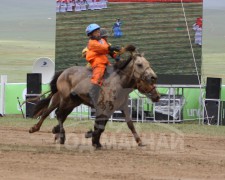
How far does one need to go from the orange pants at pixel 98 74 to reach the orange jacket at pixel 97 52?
0.08m

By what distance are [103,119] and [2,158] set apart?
2372 mm

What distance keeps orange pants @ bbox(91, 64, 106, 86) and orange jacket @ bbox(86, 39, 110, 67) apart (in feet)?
0.25

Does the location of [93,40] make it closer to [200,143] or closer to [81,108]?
[200,143]

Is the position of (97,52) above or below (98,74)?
above

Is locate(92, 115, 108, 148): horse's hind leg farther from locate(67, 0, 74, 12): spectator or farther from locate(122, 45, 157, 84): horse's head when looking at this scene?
locate(67, 0, 74, 12): spectator

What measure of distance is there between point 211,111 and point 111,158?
9263 mm

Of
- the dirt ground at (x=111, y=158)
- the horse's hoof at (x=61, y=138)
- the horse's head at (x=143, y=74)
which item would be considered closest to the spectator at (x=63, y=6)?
the dirt ground at (x=111, y=158)

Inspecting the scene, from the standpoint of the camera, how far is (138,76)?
48.7ft

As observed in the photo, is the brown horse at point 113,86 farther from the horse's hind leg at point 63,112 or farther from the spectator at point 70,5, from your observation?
the spectator at point 70,5

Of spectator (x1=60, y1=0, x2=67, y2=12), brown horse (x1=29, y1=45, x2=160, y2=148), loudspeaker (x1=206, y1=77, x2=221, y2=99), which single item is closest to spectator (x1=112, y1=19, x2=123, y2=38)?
spectator (x1=60, y1=0, x2=67, y2=12)

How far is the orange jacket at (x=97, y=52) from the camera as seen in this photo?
15.0 metres

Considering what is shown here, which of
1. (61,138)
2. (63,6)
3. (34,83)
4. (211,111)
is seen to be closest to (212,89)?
(211,111)

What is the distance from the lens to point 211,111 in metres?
22.7

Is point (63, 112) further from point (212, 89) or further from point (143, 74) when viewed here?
point (212, 89)
